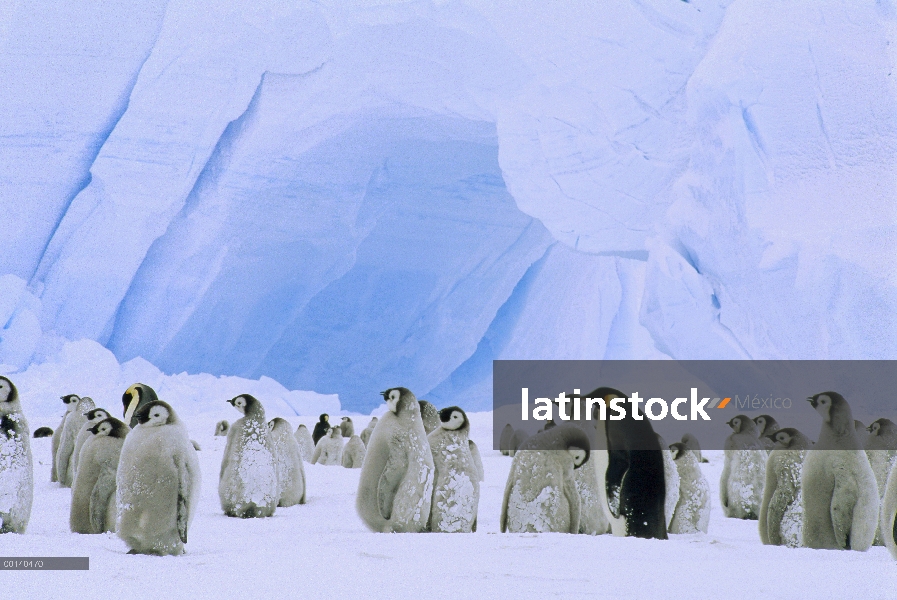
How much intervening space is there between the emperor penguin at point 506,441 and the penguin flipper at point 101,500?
6.61 metres

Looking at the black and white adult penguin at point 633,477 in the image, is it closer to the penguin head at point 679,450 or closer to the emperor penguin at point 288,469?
the penguin head at point 679,450

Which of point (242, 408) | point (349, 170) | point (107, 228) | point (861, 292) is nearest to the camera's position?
point (242, 408)

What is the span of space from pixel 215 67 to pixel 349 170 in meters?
2.64

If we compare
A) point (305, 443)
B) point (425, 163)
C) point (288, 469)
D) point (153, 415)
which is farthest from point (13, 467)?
point (425, 163)

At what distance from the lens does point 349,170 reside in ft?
40.1

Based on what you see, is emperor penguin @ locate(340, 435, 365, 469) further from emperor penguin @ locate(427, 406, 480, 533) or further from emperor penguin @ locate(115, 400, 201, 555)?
emperor penguin @ locate(115, 400, 201, 555)

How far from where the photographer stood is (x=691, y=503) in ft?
14.4

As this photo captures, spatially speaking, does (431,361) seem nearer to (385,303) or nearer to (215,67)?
(385,303)

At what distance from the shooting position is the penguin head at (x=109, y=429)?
3275 mm

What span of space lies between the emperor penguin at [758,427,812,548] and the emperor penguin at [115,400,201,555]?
8.91 ft

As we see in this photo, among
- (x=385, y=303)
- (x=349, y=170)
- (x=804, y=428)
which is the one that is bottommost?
(x=804, y=428)

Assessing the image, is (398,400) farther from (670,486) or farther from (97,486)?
(670,486)

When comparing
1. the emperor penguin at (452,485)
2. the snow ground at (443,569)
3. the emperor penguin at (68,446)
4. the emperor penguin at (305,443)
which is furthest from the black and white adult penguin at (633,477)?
the emperor penguin at (305,443)

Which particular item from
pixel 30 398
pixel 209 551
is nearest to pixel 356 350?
pixel 30 398
